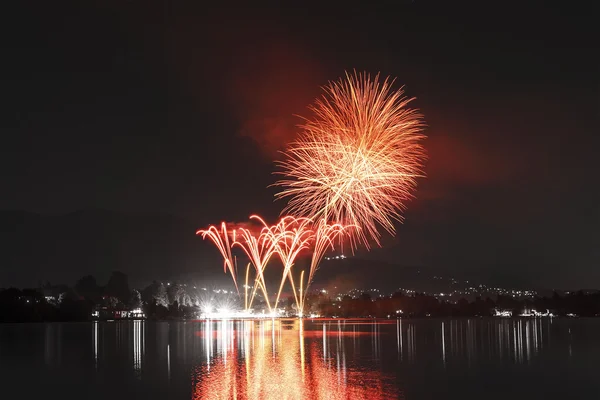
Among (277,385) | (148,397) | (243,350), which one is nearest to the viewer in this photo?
(148,397)

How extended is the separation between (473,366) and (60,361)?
2774 cm

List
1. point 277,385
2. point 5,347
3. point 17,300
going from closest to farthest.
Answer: point 277,385 < point 5,347 < point 17,300

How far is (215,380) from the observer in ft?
107

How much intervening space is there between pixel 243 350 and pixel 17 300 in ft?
366

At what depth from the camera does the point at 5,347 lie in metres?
61.6

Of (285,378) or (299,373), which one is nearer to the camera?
(285,378)

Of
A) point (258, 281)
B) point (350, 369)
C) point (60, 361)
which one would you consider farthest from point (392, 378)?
point (258, 281)

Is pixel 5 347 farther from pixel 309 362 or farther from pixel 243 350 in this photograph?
pixel 309 362

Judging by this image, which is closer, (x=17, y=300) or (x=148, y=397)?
(x=148, y=397)

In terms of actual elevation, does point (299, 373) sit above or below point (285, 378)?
below

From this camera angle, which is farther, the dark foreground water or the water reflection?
the dark foreground water

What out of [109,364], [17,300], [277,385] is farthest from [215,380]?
[17,300]

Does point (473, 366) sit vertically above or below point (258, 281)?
below

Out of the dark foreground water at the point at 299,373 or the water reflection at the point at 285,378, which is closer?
the water reflection at the point at 285,378
